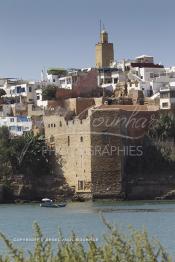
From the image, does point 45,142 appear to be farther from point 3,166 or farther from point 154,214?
point 154,214

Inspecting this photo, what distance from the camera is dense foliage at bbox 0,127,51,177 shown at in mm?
57875

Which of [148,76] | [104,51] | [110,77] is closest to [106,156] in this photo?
[148,76]

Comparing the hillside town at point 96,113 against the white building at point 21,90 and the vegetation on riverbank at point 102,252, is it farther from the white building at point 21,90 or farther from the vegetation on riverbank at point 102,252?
the vegetation on riverbank at point 102,252

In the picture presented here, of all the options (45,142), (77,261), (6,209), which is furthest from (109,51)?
(77,261)

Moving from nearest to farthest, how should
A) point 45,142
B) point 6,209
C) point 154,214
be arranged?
point 154,214, point 6,209, point 45,142

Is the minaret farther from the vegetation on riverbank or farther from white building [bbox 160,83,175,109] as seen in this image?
the vegetation on riverbank

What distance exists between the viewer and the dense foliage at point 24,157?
57.9m

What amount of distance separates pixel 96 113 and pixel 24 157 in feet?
18.6

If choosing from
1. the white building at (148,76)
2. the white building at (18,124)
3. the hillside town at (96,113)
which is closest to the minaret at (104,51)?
the hillside town at (96,113)

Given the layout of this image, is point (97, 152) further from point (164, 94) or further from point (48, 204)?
point (164, 94)

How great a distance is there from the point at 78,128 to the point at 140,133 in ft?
12.8

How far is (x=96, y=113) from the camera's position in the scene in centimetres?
5534

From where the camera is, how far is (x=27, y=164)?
58.2 m

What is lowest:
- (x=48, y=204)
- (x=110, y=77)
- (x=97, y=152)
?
(x=48, y=204)
